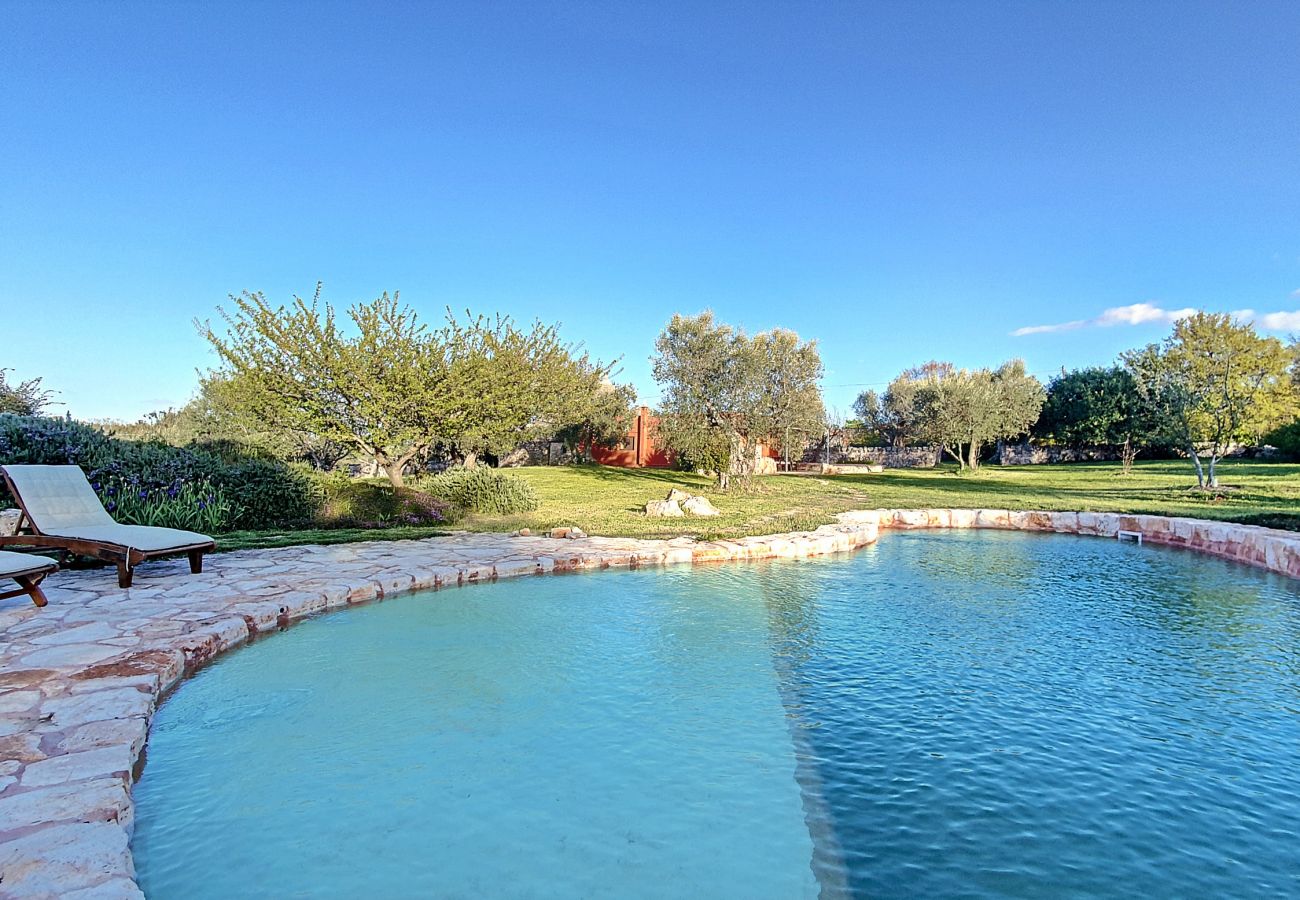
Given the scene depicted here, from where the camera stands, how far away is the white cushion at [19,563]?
14.5 feet

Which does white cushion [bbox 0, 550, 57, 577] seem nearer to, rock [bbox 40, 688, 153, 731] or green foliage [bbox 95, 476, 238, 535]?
rock [bbox 40, 688, 153, 731]

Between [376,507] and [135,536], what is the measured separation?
4.91 metres

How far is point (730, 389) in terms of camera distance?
16.6 metres

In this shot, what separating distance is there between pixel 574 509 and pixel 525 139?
9398 mm

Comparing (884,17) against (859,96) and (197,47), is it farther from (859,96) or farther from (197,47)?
(197,47)

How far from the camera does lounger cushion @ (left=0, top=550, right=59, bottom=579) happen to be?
14.5 ft

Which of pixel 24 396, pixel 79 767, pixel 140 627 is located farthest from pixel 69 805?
pixel 24 396

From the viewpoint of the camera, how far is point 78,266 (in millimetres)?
15195

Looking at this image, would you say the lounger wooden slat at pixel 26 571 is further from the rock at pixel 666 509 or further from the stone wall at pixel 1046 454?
the stone wall at pixel 1046 454

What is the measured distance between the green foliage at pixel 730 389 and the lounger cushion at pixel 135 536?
40.0 ft

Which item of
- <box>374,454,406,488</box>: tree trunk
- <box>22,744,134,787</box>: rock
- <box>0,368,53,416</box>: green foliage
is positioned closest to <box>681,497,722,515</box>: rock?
<box>374,454,406,488</box>: tree trunk

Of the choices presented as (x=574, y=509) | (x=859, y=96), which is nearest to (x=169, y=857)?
(x=574, y=509)

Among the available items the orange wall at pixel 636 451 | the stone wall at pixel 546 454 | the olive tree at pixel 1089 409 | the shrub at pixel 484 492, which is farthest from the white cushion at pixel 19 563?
the olive tree at pixel 1089 409

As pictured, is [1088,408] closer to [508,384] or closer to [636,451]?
[636,451]
